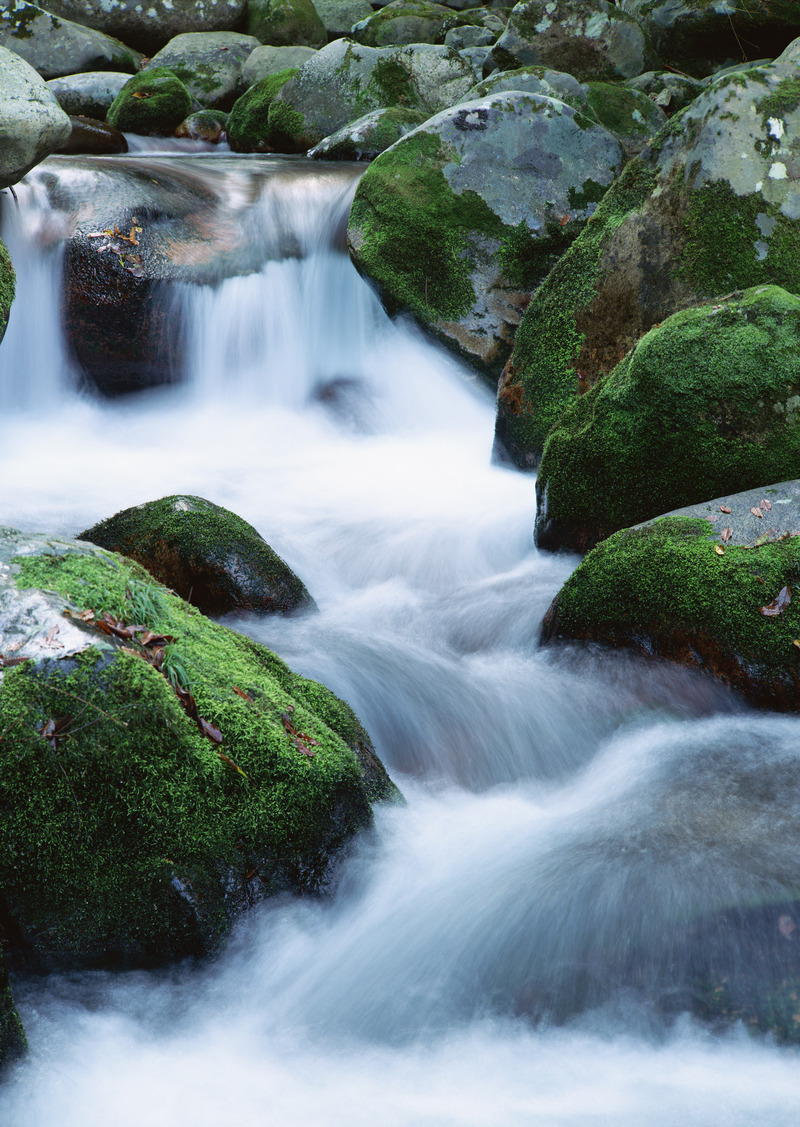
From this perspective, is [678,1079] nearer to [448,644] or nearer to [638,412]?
[448,644]

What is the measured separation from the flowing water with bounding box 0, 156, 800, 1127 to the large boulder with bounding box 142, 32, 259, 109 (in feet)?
44.4

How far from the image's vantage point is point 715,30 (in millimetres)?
13453

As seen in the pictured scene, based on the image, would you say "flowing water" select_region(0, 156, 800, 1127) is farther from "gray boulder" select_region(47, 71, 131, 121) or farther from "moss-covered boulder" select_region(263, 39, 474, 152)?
"gray boulder" select_region(47, 71, 131, 121)

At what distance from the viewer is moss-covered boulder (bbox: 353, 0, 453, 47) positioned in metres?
17.1

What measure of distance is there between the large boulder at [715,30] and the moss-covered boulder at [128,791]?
1419cm

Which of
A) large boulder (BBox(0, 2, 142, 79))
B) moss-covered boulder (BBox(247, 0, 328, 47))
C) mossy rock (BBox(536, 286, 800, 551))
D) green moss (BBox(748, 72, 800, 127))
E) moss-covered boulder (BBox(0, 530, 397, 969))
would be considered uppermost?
moss-covered boulder (BBox(247, 0, 328, 47))

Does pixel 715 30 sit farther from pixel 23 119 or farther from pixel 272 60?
pixel 23 119

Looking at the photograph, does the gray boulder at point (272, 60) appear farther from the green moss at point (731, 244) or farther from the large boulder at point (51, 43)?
the green moss at point (731, 244)

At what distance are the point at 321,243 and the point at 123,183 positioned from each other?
2191 millimetres

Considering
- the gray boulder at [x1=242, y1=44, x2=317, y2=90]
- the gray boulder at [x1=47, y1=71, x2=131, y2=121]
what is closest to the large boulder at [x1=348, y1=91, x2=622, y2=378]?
the gray boulder at [x1=242, y1=44, x2=317, y2=90]

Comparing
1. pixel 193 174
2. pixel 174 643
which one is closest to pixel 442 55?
pixel 193 174

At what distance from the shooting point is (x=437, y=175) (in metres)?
9.10

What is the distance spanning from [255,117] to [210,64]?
17.9ft

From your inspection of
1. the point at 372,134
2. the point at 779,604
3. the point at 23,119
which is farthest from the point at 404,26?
the point at 779,604
